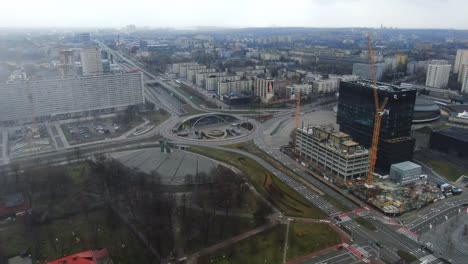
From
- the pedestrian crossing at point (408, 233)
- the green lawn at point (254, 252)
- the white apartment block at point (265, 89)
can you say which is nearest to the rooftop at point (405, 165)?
the pedestrian crossing at point (408, 233)

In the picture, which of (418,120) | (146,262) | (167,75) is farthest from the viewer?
(167,75)

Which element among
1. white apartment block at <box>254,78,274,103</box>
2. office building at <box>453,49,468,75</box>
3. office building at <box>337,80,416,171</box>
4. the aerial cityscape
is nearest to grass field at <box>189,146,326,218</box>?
the aerial cityscape

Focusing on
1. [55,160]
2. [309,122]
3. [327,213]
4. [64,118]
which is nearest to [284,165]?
[327,213]

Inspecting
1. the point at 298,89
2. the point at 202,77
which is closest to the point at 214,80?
the point at 202,77

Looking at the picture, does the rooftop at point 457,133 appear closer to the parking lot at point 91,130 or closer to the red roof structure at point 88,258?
the red roof structure at point 88,258

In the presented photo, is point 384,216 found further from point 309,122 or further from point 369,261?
point 309,122

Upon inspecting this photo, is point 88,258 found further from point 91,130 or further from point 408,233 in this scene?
point 91,130
